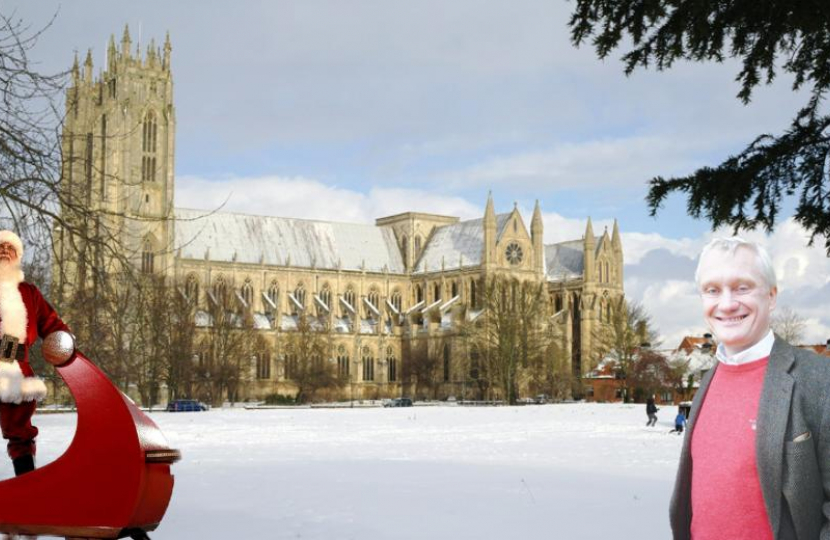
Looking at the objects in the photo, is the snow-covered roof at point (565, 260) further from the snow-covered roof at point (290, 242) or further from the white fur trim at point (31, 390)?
the white fur trim at point (31, 390)

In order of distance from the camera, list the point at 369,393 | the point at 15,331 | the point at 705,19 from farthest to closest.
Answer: the point at 369,393 < the point at 705,19 < the point at 15,331

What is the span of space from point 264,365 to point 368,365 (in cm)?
982

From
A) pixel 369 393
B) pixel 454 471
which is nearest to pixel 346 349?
pixel 369 393

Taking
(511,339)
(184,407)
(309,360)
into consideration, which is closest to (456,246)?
(309,360)

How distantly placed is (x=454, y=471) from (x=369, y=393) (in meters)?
75.5

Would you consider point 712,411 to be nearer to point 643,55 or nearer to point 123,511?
point 123,511

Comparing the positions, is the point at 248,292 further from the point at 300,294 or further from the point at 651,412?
the point at 651,412

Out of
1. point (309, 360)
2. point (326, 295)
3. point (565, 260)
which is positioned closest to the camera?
point (309, 360)

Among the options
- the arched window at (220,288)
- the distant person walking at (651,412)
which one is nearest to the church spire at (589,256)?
the arched window at (220,288)

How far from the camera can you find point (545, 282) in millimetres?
92625

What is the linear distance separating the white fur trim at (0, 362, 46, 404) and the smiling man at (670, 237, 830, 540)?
394 centimetres

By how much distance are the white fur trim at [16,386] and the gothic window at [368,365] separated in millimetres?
84728

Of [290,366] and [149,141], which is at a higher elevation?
[149,141]

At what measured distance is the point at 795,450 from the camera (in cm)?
360
